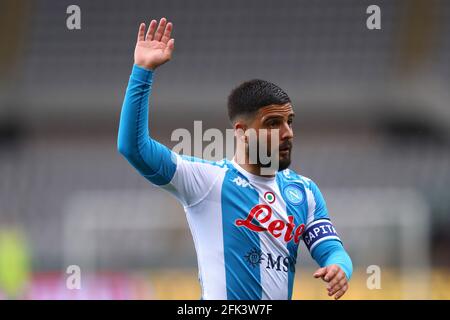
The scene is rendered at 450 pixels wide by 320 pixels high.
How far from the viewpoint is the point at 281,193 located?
3.48 metres

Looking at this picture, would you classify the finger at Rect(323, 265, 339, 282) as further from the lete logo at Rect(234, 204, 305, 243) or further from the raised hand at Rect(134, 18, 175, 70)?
the raised hand at Rect(134, 18, 175, 70)

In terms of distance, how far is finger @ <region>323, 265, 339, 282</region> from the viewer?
3.09 m

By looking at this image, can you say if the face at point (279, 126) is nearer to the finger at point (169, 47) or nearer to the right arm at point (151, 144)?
the right arm at point (151, 144)

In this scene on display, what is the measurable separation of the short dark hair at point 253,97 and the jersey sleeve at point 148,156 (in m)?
0.32

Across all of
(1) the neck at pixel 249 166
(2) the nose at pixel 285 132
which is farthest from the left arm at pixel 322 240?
(2) the nose at pixel 285 132

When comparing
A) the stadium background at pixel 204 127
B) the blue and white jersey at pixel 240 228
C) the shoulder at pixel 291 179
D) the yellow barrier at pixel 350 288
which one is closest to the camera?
the blue and white jersey at pixel 240 228

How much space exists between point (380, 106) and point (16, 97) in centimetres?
568

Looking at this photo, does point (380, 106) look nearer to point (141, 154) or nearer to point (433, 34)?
point (433, 34)

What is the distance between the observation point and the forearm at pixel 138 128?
3.05 m

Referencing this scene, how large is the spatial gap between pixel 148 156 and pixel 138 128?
133 millimetres

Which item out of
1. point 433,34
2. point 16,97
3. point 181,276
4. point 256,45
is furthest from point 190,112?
point 433,34

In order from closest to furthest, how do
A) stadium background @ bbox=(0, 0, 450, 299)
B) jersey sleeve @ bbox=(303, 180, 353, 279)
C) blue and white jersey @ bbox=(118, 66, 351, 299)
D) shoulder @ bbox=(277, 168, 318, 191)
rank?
blue and white jersey @ bbox=(118, 66, 351, 299) < jersey sleeve @ bbox=(303, 180, 353, 279) < shoulder @ bbox=(277, 168, 318, 191) < stadium background @ bbox=(0, 0, 450, 299)

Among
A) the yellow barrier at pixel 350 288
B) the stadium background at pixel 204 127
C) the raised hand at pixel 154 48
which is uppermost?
the raised hand at pixel 154 48

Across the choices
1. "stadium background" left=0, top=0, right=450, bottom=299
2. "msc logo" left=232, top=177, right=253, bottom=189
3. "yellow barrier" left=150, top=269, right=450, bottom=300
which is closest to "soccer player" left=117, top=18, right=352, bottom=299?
"msc logo" left=232, top=177, right=253, bottom=189
